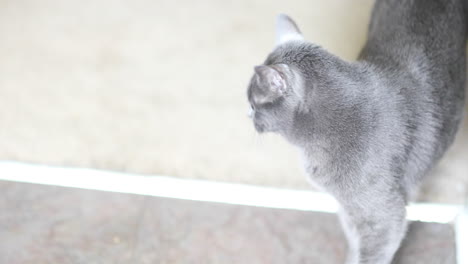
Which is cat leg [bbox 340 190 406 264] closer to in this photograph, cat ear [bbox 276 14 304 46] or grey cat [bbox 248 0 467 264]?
grey cat [bbox 248 0 467 264]

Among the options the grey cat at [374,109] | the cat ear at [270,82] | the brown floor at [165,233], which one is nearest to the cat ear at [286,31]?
the grey cat at [374,109]

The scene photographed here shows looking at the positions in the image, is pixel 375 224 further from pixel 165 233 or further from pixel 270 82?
pixel 165 233

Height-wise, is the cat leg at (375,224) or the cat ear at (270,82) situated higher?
the cat ear at (270,82)

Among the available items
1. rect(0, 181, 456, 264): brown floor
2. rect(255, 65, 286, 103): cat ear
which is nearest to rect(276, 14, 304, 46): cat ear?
rect(255, 65, 286, 103): cat ear

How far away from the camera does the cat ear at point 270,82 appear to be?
0.91m

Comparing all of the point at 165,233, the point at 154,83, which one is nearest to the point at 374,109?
the point at 165,233

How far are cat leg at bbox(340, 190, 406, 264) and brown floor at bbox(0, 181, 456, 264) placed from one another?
0.50ft

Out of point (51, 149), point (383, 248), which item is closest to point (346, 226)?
point (383, 248)

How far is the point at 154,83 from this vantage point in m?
1.57

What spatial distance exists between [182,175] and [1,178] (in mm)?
503

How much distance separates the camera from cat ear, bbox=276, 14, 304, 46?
107 cm

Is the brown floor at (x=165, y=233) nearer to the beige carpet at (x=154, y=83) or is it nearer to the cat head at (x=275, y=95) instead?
the beige carpet at (x=154, y=83)

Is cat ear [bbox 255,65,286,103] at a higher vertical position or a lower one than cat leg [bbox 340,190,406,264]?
higher

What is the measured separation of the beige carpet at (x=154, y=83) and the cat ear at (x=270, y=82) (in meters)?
0.46
